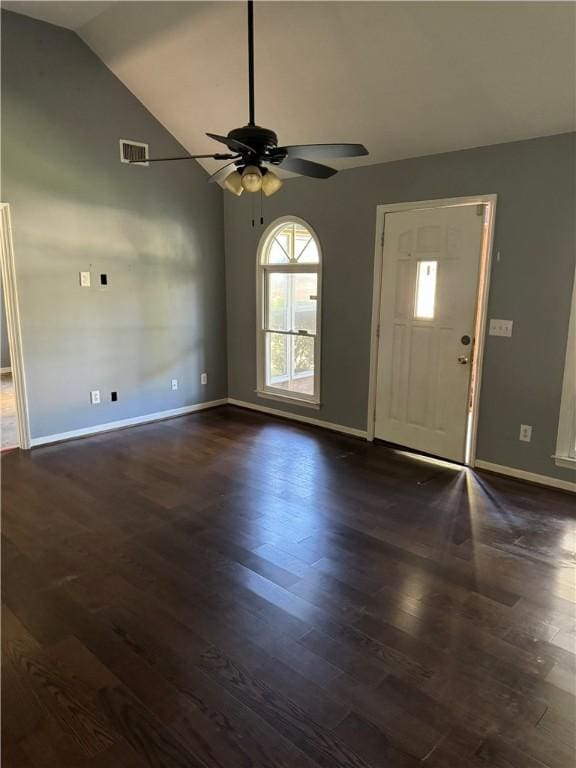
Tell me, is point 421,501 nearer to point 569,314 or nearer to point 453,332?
point 453,332

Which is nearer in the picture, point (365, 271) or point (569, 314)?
point (569, 314)

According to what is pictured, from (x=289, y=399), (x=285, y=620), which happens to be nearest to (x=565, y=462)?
(x=285, y=620)

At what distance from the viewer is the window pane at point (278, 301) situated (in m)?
5.45

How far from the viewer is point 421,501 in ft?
11.6

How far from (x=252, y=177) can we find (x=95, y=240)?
8.95 feet

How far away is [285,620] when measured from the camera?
2.29 metres

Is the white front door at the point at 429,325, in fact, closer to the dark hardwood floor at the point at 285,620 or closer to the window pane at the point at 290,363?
the dark hardwood floor at the point at 285,620

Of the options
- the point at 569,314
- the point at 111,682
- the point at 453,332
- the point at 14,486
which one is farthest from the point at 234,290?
the point at 111,682

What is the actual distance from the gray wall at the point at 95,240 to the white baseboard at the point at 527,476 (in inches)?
130

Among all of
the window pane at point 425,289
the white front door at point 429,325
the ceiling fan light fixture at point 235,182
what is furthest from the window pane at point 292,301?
the ceiling fan light fixture at point 235,182

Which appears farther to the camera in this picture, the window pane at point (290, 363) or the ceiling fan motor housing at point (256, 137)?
the window pane at point (290, 363)

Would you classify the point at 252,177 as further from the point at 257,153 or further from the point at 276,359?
the point at 276,359

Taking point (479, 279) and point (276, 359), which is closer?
point (479, 279)

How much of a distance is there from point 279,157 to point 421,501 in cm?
244
